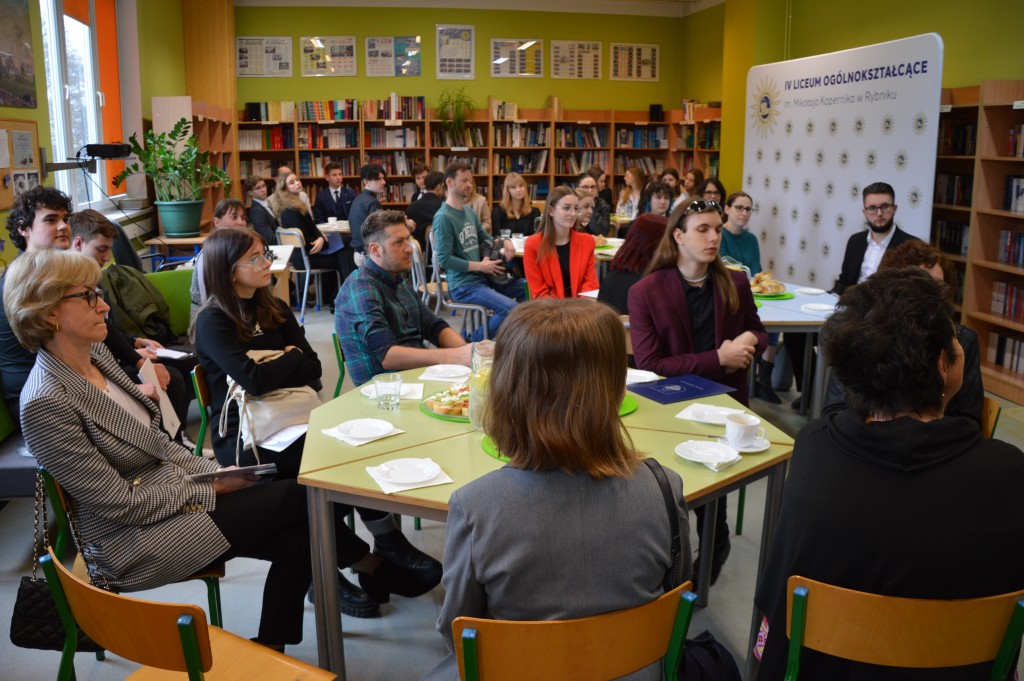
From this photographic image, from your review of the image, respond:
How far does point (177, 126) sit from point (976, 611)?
23.3 feet

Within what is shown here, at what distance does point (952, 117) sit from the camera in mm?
6387

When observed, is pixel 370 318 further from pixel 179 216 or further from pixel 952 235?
pixel 952 235

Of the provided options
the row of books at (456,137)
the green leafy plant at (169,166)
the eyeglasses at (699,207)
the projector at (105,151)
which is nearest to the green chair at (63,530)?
the eyeglasses at (699,207)

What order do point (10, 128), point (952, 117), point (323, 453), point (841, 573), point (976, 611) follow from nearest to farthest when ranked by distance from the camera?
point (976, 611)
point (841, 573)
point (323, 453)
point (10, 128)
point (952, 117)

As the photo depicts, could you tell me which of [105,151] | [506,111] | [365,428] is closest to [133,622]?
[365,428]

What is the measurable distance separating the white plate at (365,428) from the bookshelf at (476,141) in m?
8.20

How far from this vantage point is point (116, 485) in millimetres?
2113

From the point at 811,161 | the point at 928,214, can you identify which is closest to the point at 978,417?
the point at 928,214

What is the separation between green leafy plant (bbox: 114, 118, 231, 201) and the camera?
22.7 ft

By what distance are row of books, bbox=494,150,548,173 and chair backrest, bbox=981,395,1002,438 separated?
8.79 meters

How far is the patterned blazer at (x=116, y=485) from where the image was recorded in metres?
2.05

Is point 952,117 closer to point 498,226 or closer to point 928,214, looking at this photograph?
point 928,214

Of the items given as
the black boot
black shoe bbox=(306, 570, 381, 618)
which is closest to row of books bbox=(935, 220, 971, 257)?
the black boot

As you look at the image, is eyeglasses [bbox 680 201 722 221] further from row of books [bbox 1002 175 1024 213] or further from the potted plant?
the potted plant
